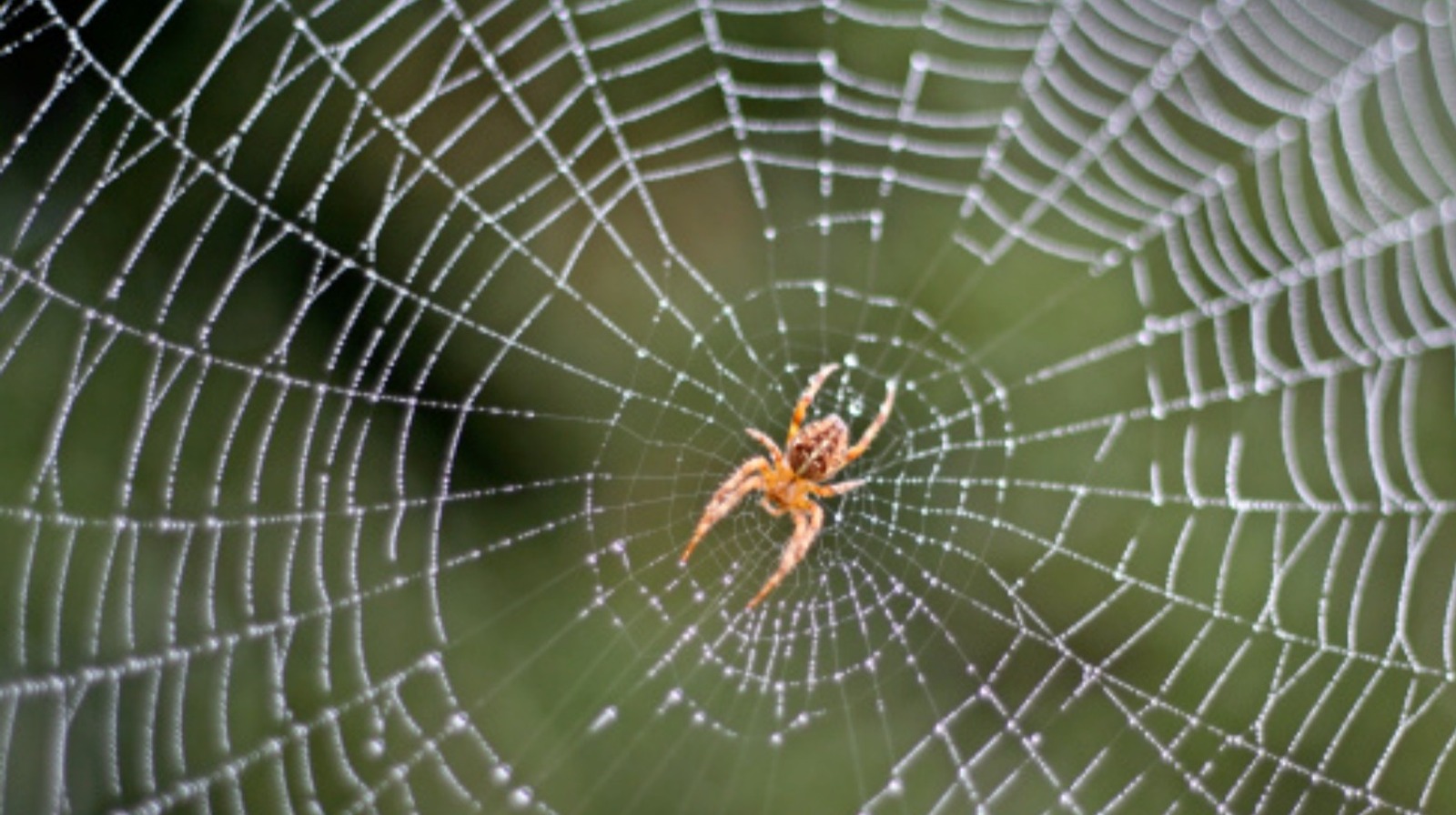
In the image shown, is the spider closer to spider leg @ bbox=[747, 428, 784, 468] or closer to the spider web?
spider leg @ bbox=[747, 428, 784, 468]

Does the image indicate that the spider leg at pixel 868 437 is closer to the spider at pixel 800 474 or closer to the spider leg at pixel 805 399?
the spider at pixel 800 474

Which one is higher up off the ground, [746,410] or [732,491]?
[746,410]

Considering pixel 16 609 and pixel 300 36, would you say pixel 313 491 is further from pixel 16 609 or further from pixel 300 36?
pixel 300 36

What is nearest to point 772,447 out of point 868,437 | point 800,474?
point 800,474

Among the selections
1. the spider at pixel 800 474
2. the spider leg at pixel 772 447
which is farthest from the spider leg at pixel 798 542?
the spider leg at pixel 772 447

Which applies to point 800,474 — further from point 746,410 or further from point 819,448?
point 746,410

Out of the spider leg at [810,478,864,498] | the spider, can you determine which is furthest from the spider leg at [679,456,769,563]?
the spider leg at [810,478,864,498]

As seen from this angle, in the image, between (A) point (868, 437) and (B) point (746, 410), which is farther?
(B) point (746, 410)
